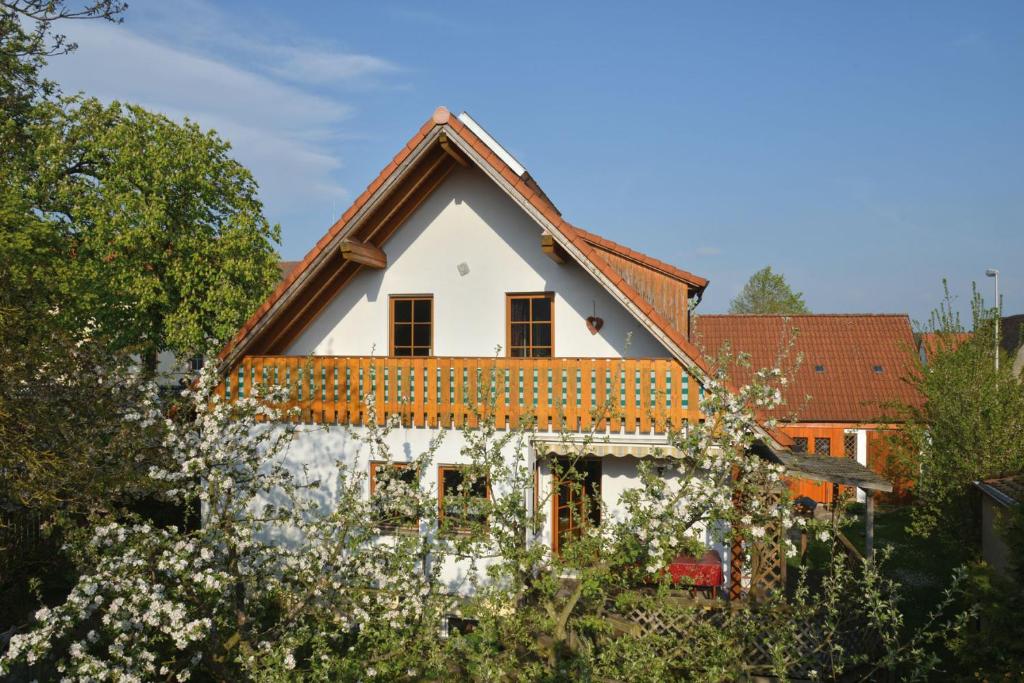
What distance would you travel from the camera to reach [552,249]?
1220 cm

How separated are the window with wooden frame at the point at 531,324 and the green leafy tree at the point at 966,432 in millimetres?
9419

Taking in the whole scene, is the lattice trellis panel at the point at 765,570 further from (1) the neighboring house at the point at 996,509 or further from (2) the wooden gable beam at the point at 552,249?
(2) the wooden gable beam at the point at 552,249

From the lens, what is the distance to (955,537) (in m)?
15.5

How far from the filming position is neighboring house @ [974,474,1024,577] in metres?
10.6

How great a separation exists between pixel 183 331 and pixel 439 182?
13.8 meters

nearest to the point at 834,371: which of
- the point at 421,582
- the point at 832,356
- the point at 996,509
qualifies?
the point at 832,356

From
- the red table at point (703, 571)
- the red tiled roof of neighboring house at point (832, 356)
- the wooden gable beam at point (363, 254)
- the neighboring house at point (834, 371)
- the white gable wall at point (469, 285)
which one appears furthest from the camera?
A: the red tiled roof of neighboring house at point (832, 356)

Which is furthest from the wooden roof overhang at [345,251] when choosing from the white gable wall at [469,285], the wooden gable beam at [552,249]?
the wooden gable beam at [552,249]

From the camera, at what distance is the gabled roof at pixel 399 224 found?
443 inches

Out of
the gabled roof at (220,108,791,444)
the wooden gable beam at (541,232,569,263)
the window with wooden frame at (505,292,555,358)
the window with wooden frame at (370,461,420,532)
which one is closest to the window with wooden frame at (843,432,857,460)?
the gabled roof at (220,108,791,444)

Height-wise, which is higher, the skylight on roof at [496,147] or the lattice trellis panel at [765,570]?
the skylight on roof at [496,147]

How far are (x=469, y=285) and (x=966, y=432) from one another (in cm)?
1130

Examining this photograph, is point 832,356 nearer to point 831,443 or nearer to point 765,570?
point 831,443

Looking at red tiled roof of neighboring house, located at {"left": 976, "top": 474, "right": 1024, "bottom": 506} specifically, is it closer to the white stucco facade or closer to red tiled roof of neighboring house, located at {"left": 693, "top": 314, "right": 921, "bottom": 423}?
the white stucco facade
